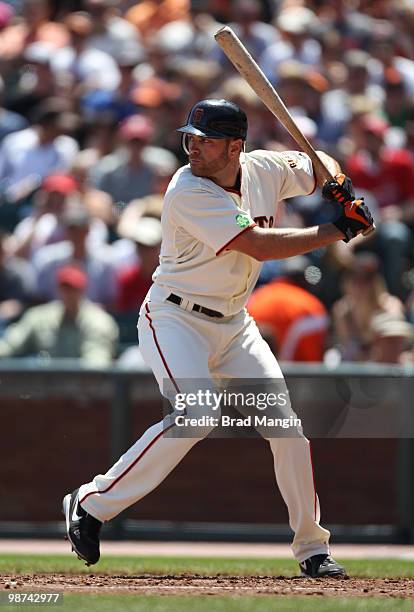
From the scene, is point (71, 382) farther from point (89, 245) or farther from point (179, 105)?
point (179, 105)

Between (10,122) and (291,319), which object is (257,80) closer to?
(291,319)

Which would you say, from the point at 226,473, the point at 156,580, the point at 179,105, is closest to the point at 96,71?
the point at 179,105

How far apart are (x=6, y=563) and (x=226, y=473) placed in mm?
2458

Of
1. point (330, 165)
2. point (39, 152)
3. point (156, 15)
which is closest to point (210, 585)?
point (330, 165)

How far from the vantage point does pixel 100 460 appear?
8859 millimetres

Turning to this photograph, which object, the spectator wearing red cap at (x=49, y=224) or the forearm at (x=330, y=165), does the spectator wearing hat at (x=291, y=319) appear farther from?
the forearm at (x=330, y=165)

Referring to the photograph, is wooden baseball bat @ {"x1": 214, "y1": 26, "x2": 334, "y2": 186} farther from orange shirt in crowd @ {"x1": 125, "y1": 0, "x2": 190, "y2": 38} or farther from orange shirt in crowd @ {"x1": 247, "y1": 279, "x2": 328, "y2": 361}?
orange shirt in crowd @ {"x1": 125, "y1": 0, "x2": 190, "y2": 38}

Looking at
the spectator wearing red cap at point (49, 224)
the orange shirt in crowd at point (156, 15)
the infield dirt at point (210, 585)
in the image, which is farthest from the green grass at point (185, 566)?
the orange shirt in crowd at point (156, 15)

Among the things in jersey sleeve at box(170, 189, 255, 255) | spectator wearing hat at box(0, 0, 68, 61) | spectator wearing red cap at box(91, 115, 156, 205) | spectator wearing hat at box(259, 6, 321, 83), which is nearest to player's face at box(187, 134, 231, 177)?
jersey sleeve at box(170, 189, 255, 255)

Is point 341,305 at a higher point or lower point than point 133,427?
higher

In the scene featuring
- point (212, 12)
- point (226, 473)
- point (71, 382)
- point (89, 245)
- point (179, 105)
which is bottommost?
point (226, 473)

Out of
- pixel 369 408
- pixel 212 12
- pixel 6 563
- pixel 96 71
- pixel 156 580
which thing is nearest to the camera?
pixel 156 580

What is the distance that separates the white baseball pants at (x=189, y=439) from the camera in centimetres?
544

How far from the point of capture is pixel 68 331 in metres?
9.25
